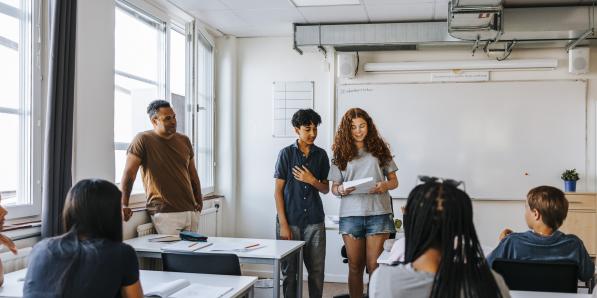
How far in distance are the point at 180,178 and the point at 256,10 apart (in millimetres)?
1871

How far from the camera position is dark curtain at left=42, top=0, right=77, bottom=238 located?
10.3 ft

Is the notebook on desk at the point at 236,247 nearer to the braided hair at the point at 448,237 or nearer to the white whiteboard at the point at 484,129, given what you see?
the braided hair at the point at 448,237

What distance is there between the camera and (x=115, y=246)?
1.97 metres

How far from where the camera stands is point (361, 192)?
373 centimetres

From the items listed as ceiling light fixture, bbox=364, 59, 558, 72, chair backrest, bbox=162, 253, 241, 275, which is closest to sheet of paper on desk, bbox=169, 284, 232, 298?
chair backrest, bbox=162, 253, 241, 275

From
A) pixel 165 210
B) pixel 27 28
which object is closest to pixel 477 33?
pixel 165 210

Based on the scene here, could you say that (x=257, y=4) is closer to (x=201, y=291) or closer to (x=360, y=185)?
(x=360, y=185)

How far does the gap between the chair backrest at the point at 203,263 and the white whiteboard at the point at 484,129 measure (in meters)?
3.42

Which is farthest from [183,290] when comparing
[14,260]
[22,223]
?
[22,223]

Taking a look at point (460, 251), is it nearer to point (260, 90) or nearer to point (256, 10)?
point (256, 10)

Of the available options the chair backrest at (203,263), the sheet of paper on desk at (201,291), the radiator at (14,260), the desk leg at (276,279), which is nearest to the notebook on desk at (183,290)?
the sheet of paper on desk at (201,291)

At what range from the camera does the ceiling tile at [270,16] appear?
534 centimetres

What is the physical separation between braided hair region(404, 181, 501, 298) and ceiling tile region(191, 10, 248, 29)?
412 cm

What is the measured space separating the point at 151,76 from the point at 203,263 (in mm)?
2454
